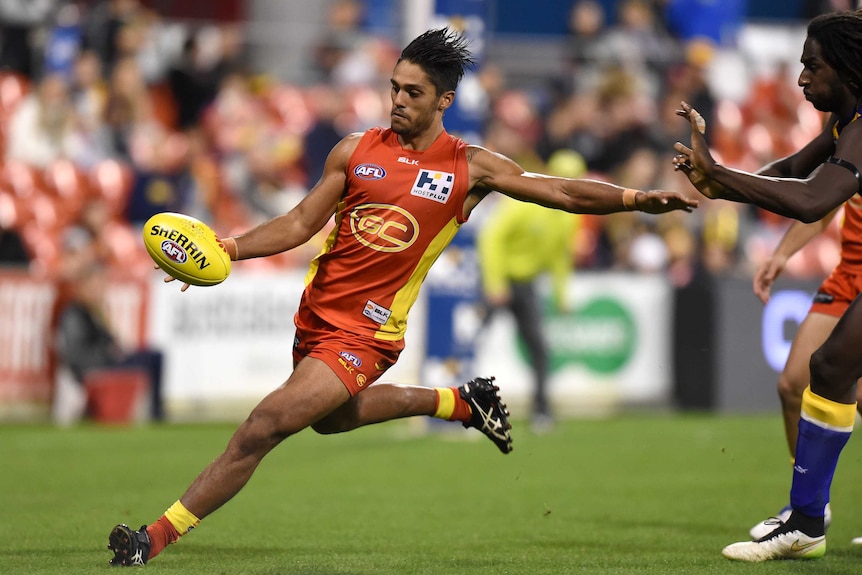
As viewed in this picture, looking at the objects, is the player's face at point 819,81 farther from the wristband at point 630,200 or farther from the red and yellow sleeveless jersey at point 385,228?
the red and yellow sleeveless jersey at point 385,228

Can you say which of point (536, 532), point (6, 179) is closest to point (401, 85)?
point (536, 532)

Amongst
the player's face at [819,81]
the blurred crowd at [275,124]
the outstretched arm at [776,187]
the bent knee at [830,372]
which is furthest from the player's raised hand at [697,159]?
the blurred crowd at [275,124]

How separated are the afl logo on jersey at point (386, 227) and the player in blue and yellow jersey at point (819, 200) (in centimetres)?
136

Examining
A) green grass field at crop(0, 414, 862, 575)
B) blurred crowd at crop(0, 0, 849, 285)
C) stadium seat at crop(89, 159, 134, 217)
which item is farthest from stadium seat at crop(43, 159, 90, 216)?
green grass field at crop(0, 414, 862, 575)

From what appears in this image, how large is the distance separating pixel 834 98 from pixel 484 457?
575 centimetres

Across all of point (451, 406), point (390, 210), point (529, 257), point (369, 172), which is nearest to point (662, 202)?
point (390, 210)

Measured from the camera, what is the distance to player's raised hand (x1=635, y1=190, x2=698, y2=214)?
5895 mm

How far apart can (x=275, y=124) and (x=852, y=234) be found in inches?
456

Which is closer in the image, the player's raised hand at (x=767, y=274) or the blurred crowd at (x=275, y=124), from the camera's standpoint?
the player's raised hand at (x=767, y=274)

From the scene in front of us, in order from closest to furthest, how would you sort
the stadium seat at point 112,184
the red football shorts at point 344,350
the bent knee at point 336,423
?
the red football shorts at point 344,350 < the bent knee at point 336,423 < the stadium seat at point 112,184

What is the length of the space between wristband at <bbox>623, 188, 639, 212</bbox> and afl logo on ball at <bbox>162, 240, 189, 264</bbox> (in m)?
2.14

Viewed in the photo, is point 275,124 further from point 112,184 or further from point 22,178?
point 22,178

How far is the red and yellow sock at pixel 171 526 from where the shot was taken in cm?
585

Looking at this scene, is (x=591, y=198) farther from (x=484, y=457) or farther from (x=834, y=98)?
(x=484, y=457)
